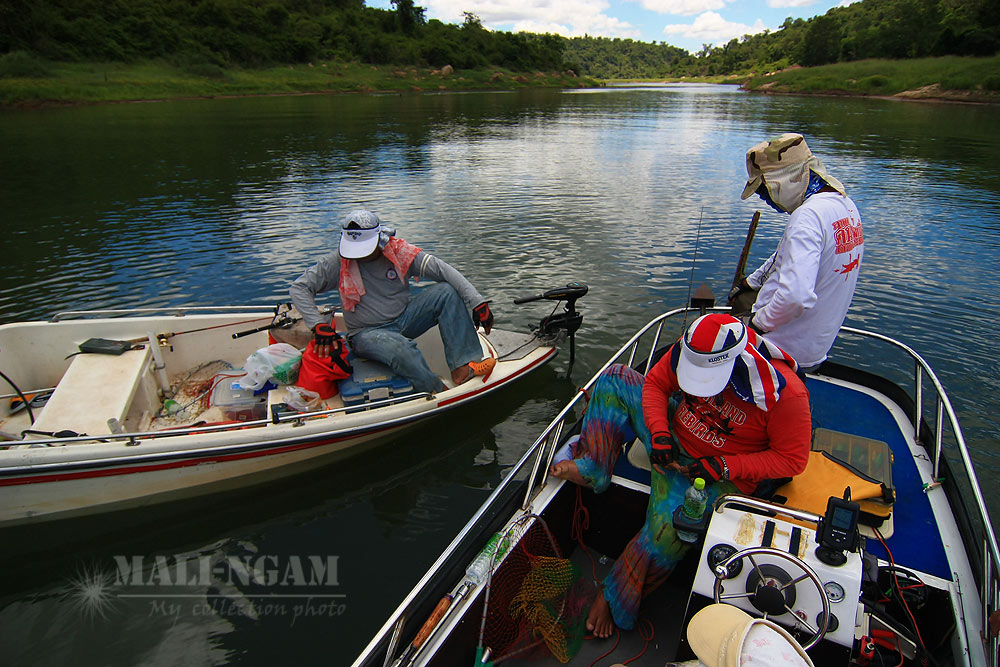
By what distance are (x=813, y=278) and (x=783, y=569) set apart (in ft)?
6.31

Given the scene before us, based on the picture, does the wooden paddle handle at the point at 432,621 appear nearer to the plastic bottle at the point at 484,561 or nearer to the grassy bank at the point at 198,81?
the plastic bottle at the point at 484,561

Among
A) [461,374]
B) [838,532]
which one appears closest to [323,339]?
[461,374]

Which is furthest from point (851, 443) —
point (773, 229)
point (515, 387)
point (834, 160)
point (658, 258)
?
point (834, 160)

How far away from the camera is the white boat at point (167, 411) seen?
4.47m

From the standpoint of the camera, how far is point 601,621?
320 cm

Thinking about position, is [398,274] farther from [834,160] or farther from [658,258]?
[834,160]

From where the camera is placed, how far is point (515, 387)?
7.07 meters

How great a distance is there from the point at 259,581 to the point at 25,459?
2.06 metres

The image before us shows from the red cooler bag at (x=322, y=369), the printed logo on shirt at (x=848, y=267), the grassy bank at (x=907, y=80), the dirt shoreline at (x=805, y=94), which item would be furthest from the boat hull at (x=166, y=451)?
the grassy bank at (x=907, y=80)

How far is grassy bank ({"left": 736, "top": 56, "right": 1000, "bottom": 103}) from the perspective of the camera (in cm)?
4472

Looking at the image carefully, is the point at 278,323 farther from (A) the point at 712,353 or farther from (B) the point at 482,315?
(A) the point at 712,353

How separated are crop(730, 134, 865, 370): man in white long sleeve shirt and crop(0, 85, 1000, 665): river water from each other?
2.98m

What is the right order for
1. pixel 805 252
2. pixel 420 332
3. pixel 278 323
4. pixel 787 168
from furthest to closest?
pixel 278 323
pixel 420 332
pixel 787 168
pixel 805 252

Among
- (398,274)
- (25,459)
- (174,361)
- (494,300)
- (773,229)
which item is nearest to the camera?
(25,459)
